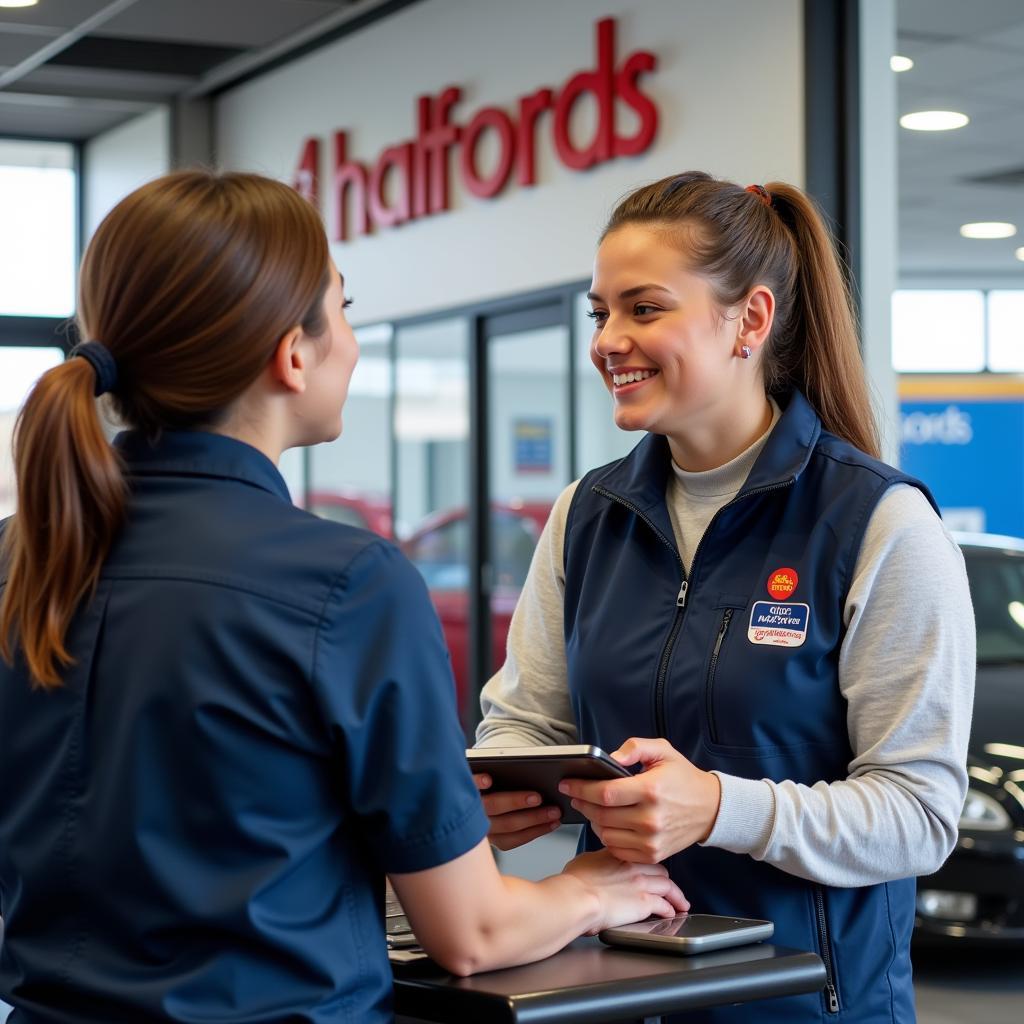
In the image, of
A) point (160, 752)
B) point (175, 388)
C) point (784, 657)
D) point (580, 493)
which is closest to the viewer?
point (160, 752)

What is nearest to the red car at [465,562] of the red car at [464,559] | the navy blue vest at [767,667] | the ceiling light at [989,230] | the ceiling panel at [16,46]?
the red car at [464,559]

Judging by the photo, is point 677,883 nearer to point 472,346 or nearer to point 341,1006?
point 341,1006

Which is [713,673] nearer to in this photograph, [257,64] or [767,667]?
[767,667]

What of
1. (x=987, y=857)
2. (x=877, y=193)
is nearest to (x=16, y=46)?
(x=877, y=193)

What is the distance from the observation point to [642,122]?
5.46m

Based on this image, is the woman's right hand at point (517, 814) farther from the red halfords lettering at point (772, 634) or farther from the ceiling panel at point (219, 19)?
the ceiling panel at point (219, 19)

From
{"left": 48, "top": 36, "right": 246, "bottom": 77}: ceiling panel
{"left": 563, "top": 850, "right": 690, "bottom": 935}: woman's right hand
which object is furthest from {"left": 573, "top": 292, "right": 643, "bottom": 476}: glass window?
{"left": 563, "top": 850, "right": 690, "bottom": 935}: woman's right hand

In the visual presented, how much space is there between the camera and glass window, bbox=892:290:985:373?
12.7m

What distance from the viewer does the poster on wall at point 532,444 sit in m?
6.45

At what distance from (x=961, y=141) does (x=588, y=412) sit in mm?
3380

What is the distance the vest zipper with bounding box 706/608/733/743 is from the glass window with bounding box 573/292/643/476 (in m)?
4.06

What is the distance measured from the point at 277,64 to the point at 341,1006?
7398 millimetres

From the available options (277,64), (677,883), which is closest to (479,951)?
(677,883)

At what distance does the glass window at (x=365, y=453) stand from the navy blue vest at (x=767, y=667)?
18.4 ft
